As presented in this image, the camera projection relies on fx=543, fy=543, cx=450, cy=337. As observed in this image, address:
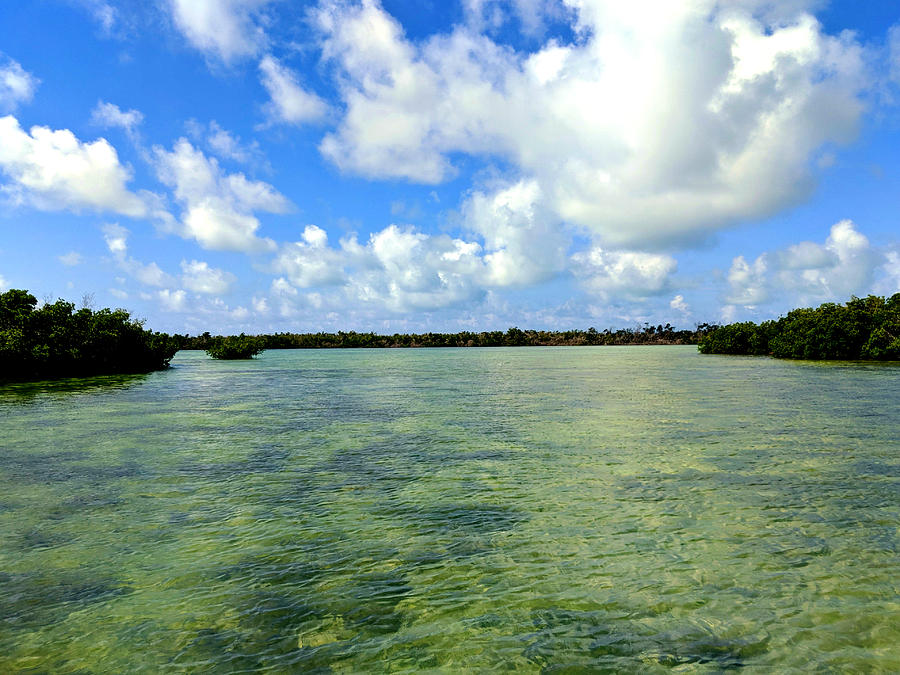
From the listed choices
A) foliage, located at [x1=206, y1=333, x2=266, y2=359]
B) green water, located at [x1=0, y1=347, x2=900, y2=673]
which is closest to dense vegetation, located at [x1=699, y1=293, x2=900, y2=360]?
green water, located at [x1=0, y1=347, x2=900, y2=673]

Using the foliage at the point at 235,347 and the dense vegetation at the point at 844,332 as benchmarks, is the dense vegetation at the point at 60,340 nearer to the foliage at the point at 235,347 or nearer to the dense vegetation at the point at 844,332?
the foliage at the point at 235,347

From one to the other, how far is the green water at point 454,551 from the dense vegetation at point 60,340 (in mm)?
30676

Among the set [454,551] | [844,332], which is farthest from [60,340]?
[844,332]

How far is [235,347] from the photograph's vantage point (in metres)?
98.3

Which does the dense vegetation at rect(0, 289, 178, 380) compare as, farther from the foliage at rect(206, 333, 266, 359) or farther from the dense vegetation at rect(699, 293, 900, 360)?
the dense vegetation at rect(699, 293, 900, 360)

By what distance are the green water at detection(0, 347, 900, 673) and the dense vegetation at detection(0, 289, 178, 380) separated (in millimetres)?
30676

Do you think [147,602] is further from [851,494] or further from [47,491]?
[851,494]

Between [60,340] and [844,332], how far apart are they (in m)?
80.3

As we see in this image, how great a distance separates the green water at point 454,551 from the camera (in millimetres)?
5719

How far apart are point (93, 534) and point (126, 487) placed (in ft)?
11.1

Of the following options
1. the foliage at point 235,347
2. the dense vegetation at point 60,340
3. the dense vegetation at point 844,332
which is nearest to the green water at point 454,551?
the dense vegetation at point 60,340

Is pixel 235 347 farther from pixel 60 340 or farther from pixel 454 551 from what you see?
pixel 454 551

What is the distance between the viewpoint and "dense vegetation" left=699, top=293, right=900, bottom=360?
59688 mm

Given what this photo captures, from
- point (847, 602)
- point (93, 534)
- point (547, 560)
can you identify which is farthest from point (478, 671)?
point (93, 534)
